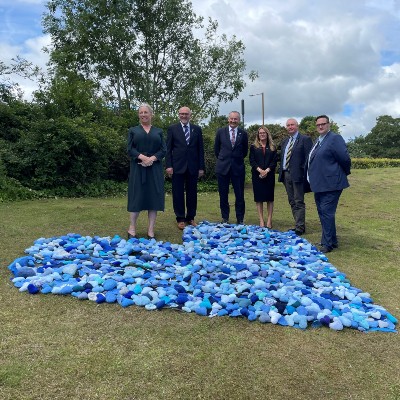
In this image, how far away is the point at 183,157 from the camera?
260 inches

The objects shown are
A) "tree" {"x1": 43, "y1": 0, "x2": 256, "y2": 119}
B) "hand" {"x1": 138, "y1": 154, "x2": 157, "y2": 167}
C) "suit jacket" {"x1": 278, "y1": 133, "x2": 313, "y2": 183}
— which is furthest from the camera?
"tree" {"x1": 43, "y1": 0, "x2": 256, "y2": 119}

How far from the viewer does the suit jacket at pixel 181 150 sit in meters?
6.59

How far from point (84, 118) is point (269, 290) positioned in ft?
30.4

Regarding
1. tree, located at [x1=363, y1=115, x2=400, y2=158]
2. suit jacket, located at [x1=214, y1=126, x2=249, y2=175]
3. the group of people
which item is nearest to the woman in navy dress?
the group of people

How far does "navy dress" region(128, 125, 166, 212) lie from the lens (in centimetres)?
570

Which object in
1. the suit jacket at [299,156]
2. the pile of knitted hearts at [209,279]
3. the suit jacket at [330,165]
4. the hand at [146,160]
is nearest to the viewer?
the pile of knitted hearts at [209,279]

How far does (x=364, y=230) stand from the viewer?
6.80 metres

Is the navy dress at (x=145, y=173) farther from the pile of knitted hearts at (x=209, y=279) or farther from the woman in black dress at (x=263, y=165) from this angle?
the woman in black dress at (x=263, y=165)

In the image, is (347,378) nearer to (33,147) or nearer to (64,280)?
(64,280)

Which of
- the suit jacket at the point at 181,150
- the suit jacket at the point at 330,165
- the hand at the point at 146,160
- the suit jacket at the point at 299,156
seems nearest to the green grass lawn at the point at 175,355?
the suit jacket at the point at 330,165

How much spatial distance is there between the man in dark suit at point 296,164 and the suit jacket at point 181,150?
4.44ft

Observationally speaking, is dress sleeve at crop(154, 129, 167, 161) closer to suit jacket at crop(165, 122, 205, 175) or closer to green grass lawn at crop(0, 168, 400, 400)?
suit jacket at crop(165, 122, 205, 175)

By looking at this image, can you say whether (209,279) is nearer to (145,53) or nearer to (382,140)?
(145,53)

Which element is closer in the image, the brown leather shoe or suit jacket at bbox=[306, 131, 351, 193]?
suit jacket at bbox=[306, 131, 351, 193]
